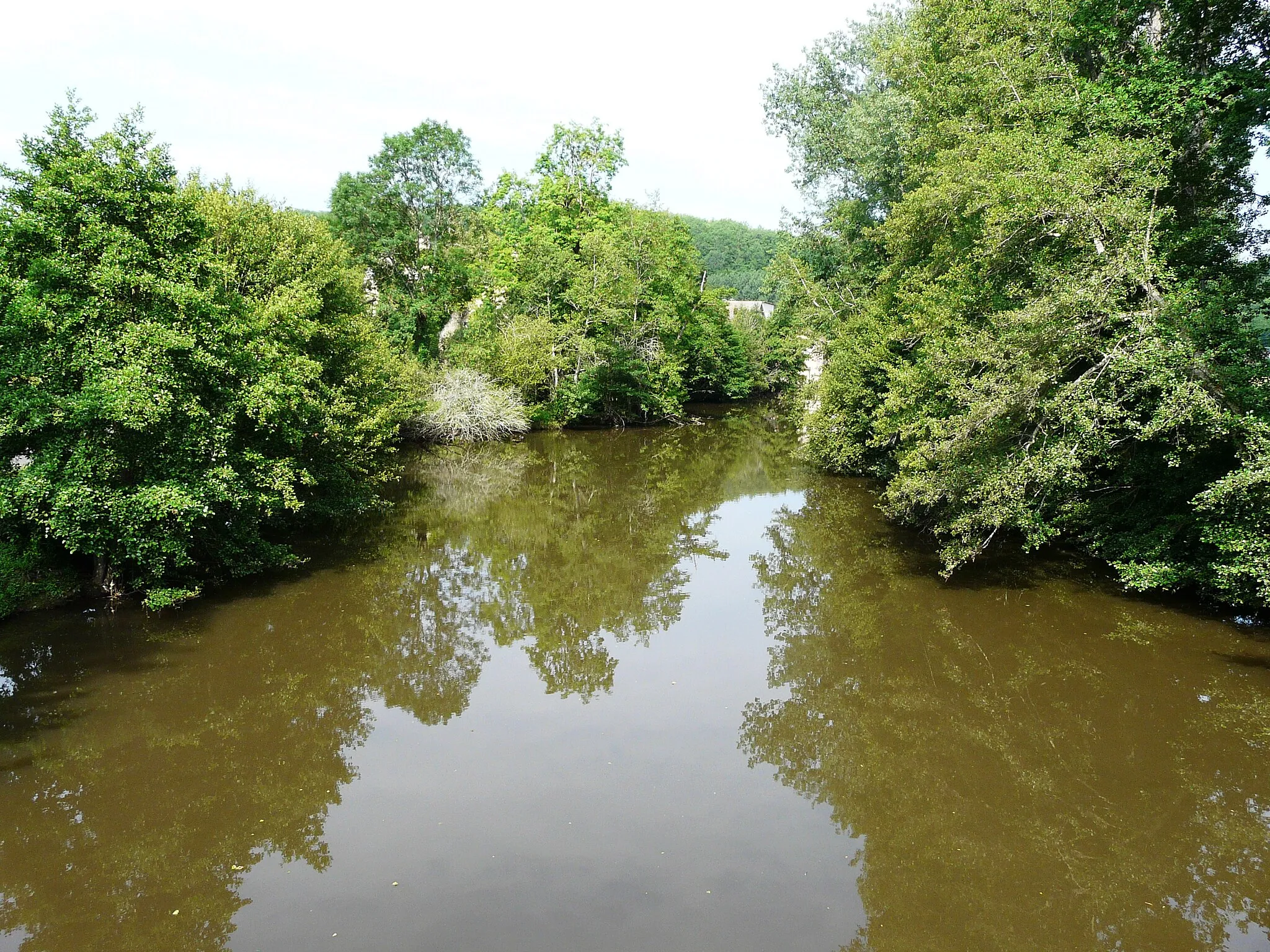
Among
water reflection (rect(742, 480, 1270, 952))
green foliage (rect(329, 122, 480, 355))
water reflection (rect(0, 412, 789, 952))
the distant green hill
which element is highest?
the distant green hill

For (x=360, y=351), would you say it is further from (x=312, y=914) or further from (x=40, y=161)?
(x=312, y=914)

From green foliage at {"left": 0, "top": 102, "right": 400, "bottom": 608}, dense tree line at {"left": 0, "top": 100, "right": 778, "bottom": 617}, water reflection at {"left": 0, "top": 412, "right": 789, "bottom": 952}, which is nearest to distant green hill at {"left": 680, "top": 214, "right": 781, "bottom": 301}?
dense tree line at {"left": 0, "top": 100, "right": 778, "bottom": 617}

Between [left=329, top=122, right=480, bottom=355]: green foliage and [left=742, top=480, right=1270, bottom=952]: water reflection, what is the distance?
28166 mm

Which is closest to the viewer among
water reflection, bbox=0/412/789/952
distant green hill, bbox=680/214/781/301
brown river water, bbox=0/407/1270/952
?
brown river water, bbox=0/407/1270/952

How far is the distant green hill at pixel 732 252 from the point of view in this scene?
96.2 m

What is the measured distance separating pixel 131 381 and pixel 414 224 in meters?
28.3

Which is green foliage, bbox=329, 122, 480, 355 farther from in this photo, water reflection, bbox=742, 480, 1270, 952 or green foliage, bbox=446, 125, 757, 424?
water reflection, bbox=742, 480, 1270, 952

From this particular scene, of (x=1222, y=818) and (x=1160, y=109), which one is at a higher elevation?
(x=1160, y=109)

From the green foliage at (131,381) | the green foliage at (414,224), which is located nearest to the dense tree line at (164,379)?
the green foliage at (131,381)

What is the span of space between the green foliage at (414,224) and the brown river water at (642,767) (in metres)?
23.9

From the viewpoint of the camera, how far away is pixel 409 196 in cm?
3662

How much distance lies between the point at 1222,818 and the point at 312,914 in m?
8.51

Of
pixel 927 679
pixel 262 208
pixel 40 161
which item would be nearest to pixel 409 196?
pixel 262 208

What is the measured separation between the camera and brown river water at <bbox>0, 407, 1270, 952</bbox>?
6609mm
